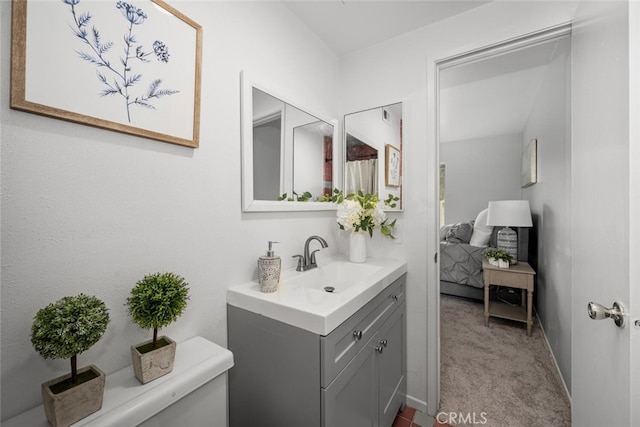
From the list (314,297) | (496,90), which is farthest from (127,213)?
(496,90)

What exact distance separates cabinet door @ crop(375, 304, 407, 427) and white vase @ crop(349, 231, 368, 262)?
39cm

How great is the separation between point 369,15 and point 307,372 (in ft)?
6.08

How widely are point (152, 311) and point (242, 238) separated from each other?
526 millimetres

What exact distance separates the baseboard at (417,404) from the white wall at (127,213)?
122 centimetres

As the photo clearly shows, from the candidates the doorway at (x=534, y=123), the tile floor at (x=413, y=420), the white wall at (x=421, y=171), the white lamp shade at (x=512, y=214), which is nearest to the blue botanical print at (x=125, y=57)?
the white wall at (x=421, y=171)

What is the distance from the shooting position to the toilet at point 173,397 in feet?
2.10

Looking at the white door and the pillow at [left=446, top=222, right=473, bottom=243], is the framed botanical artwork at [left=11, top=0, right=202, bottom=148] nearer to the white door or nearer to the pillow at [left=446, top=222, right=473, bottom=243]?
the white door

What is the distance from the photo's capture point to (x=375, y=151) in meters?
1.81

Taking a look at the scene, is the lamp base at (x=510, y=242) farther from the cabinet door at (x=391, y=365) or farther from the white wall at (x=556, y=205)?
the cabinet door at (x=391, y=365)

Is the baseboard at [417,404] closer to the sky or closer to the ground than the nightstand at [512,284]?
closer to the ground

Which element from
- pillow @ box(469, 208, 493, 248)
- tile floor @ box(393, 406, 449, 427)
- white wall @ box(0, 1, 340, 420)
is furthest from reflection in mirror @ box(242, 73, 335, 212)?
pillow @ box(469, 208, 493, 248)

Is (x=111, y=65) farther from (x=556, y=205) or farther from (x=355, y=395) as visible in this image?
(x=556, y=205)

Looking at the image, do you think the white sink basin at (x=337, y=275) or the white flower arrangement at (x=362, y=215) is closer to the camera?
the white sink basin at (x=337, y=275)

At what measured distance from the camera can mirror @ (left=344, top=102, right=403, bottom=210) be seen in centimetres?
174
